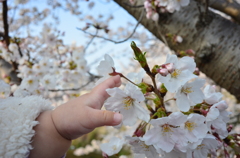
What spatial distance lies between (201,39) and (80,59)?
1.22 metres

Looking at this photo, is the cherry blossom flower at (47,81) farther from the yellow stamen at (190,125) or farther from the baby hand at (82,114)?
the yellow stamen at (190,125)

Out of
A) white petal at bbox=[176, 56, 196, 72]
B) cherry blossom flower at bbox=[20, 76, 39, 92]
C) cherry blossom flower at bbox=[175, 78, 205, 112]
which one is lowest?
cherry blossom flower at bbox=[20, 76, 39, 92]

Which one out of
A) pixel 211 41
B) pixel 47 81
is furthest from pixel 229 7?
pixel 47 81

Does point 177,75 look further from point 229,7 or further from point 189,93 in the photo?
point 229,7

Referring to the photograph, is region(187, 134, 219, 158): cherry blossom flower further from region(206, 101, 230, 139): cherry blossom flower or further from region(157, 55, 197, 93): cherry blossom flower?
region(157, 55, 197, 93): cherry blossom flower

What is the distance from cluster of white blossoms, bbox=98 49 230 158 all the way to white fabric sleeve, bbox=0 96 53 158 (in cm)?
28

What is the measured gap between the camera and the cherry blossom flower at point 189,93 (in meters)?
0.59

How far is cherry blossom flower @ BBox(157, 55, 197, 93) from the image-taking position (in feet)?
1.84

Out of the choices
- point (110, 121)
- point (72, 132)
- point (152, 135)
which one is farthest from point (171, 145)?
point (72, 132)

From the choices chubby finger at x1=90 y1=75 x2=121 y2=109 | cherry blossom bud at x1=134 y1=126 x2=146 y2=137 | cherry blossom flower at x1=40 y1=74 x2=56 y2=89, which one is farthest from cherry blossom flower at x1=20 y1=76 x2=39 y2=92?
cherry blossom bud at x1=134 y1=126 x2=146 y2=137

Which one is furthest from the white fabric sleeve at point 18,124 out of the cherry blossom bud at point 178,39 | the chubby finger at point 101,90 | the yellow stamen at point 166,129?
the cherry blossom bud at point 178,39

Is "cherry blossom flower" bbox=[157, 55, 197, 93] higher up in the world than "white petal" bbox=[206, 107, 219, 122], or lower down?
higher up

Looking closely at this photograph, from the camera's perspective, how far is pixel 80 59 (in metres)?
2.07

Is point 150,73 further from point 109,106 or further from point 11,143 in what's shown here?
point 11,143
